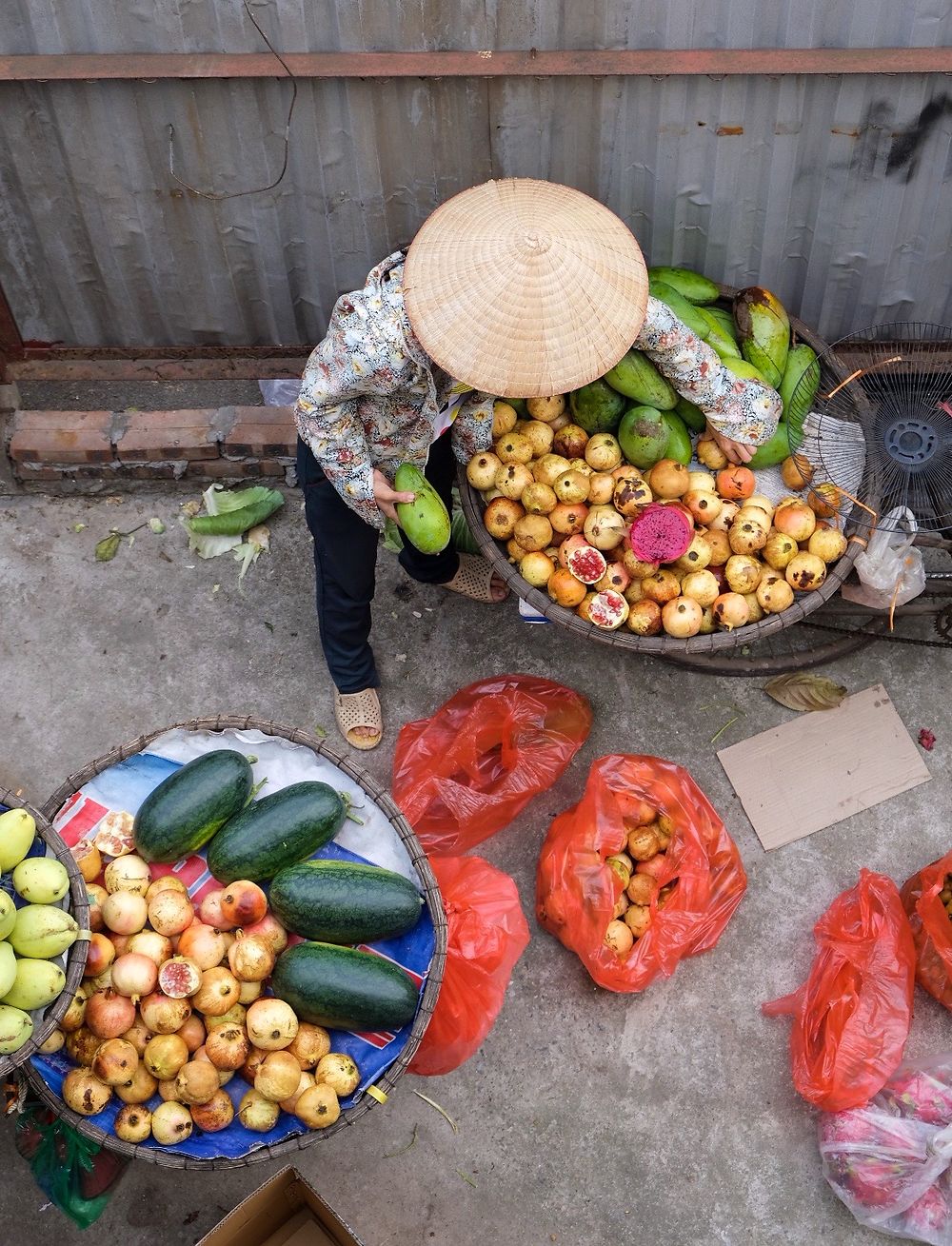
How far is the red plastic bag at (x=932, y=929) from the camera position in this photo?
3.08 m

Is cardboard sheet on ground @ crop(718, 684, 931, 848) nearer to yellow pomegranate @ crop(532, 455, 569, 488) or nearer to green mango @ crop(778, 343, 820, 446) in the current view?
green mango @ crop(778, 343, 820, 446)

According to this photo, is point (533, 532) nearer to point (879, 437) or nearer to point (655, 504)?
point (655, 504)

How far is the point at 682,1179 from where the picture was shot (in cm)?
309

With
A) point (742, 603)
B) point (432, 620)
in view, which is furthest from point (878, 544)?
point (432, 620)

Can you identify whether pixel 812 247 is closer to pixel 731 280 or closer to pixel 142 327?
pixel 731 280

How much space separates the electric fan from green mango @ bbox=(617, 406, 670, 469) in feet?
1.43

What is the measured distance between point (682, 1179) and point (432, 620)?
77.6 inches

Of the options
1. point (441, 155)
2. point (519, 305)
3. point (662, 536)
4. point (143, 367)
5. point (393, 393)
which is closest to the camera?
point (519, 305)

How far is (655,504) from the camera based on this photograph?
2994 mm

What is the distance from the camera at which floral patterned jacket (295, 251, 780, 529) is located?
99.9 inches

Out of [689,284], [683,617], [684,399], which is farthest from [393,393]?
[689,284]

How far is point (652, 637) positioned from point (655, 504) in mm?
381

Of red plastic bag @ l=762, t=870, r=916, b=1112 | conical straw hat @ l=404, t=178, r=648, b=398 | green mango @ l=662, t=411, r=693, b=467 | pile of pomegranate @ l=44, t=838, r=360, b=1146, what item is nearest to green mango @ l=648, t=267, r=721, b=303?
green mango @ l=662, t=411, r=693, b=467

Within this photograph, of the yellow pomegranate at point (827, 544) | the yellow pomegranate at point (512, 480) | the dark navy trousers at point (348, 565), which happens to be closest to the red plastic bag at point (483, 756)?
the dark navy trousers at point (348, 565)
